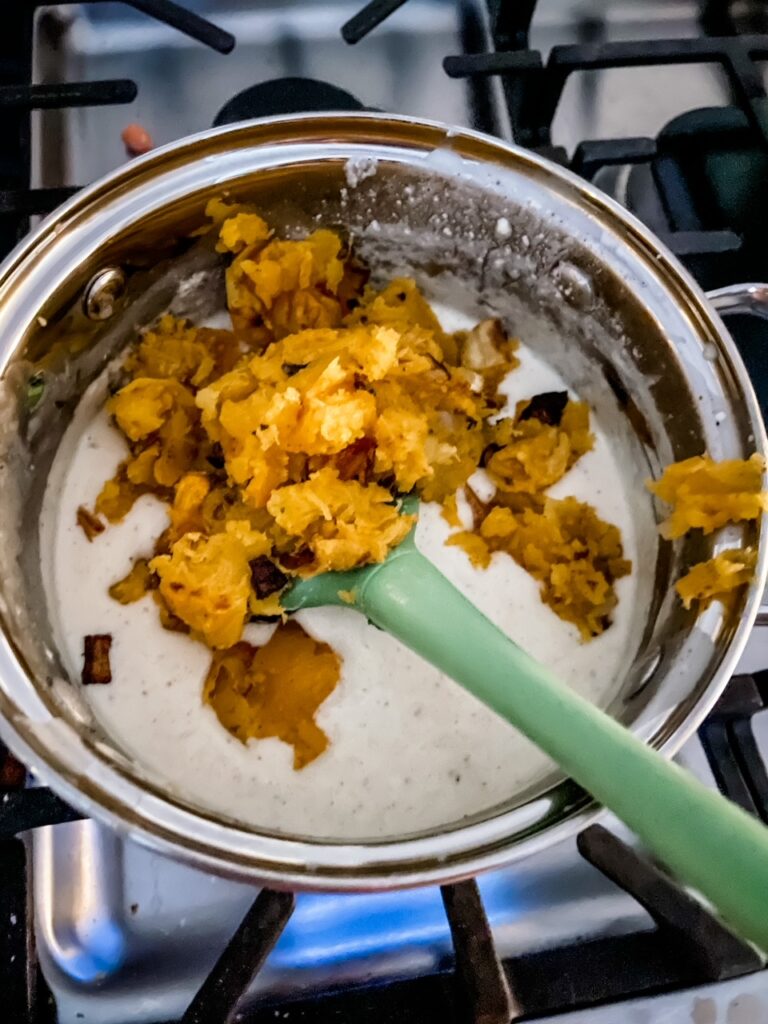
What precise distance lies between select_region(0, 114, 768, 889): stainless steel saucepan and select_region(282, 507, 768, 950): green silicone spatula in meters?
0.06

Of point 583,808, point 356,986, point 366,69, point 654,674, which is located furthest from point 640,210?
point 356,986

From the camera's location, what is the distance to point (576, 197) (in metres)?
0.69

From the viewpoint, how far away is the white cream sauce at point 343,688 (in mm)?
675

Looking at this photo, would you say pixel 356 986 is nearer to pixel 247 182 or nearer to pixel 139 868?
pixel 139 868

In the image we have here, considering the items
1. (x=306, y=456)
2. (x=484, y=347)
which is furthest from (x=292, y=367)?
(x=484, y=347)

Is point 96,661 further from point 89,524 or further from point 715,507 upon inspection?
point 715,507

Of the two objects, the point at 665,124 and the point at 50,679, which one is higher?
the point at 665,124

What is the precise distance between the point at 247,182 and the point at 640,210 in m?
0.39

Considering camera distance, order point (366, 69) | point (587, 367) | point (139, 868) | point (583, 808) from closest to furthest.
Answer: point (583, 808) → point (139, 868) → point (587, 367) → point (366, 69)

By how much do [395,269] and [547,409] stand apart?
188mm

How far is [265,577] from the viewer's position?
2.23ft

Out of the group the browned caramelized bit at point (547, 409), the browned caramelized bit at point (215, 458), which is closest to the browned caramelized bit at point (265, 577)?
the browned caramelized bit at point (215, 458)

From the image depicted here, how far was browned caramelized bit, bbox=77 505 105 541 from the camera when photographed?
0.75 m

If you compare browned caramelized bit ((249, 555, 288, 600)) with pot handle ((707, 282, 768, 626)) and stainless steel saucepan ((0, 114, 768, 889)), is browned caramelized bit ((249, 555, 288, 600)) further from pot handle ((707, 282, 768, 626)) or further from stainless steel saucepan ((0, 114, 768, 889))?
pot handle ((707, 282, 768, 626))
